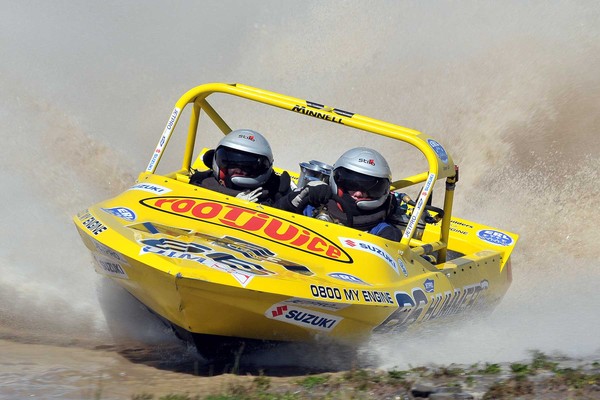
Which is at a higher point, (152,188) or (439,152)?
(439,152)

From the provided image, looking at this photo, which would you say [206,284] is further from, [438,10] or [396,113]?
[438,10]

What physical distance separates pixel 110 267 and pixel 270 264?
1293 millimetres

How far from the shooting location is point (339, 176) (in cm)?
941

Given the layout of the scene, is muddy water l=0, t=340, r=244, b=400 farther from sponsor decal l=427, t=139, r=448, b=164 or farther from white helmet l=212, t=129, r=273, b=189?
sponsor decal l=427, t=139, r=448, b=164

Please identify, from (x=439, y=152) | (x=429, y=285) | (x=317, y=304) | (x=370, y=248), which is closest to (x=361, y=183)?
(x=439, y=152)

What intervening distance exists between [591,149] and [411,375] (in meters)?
9.68

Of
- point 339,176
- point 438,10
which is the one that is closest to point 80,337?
point 339,176

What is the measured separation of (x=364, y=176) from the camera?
30.4ft

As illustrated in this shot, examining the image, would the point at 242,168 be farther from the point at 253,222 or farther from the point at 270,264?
the point at 270,264

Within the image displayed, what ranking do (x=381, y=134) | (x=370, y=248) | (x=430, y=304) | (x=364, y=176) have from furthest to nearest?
(x=381, y=134) → (x=364, y=176) → (x=430, y=304) → (x=370, y=248)

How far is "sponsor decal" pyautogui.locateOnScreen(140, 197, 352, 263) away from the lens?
Answer: 849 centimetres

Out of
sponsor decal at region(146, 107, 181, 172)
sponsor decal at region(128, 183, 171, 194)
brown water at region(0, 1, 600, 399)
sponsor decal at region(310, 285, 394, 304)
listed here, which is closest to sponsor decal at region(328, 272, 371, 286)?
sponsor decal at region(310, 285, 394, 304)

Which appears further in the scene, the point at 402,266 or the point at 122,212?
the point at 122,212

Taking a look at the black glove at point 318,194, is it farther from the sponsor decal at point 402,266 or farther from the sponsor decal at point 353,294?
the sponsor decal at point 353,294
